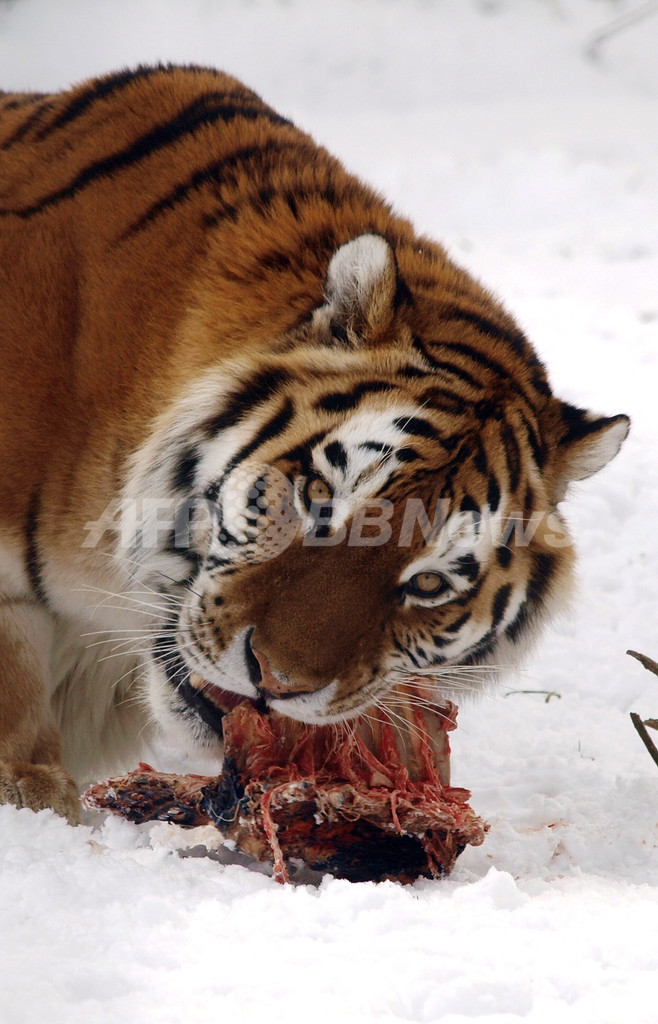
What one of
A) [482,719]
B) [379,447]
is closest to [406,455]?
[379,447]

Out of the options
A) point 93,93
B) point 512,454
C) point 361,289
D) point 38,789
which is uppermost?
point 93,93

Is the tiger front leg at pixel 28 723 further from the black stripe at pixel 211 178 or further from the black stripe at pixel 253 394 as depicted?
the black stripe at pixel 211 178

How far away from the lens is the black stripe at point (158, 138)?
1613mm

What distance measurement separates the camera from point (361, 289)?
54.1 inches

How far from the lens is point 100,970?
951 mm

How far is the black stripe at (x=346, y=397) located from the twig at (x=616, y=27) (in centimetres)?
533

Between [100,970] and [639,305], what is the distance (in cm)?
351

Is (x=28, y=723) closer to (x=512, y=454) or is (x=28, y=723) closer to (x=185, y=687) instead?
(x=185, y=687)

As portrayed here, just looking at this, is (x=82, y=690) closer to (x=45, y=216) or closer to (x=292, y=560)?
(x=292, y=560)

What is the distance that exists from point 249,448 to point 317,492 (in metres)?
0.14

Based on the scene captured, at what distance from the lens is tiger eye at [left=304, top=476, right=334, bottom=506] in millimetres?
1284

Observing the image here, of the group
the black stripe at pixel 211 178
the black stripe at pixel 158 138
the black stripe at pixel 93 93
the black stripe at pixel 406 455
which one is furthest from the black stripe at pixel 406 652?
the black stripe at pixel 93 93

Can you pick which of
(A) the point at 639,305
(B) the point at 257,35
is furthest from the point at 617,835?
(B) the point at 257,35

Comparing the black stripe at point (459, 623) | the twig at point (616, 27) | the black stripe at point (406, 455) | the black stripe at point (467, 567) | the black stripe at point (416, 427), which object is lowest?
the black stripe at point (459, 623)
